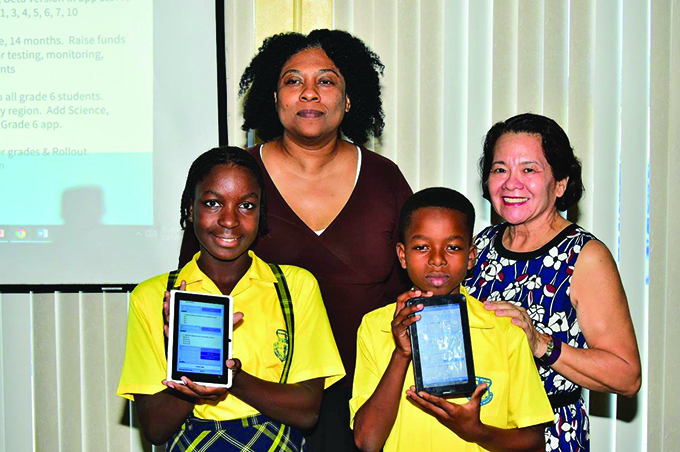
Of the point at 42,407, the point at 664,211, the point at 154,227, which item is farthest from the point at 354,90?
the point at 42,407

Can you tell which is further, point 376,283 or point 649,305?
point 649,305

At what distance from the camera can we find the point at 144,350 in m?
1.66

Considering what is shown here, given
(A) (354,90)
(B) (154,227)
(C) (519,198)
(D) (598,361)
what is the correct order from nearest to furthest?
1. (D) (598,361)
2. (C) (519,198)
3. (A) (354,90)
4. (B) (154,227)

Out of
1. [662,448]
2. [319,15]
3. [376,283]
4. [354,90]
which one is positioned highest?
[319,15]

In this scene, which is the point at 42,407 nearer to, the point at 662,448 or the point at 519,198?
the point at 519,198

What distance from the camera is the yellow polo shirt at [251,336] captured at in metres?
1.65

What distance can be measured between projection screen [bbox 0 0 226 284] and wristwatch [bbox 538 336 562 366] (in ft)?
5.72

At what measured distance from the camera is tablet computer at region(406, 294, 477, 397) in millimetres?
1482

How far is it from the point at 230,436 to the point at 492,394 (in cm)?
63

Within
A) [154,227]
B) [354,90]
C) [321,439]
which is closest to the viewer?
[321,439]

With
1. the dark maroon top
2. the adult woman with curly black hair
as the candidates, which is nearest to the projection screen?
the adult woman with curly black hair

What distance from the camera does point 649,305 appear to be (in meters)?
2.98

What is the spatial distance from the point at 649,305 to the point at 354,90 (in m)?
1.66

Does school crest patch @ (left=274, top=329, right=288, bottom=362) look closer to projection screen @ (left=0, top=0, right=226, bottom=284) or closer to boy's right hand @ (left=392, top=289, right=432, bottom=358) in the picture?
boy's right hand @ (left=392, top=289, right=432, bottom=358)
